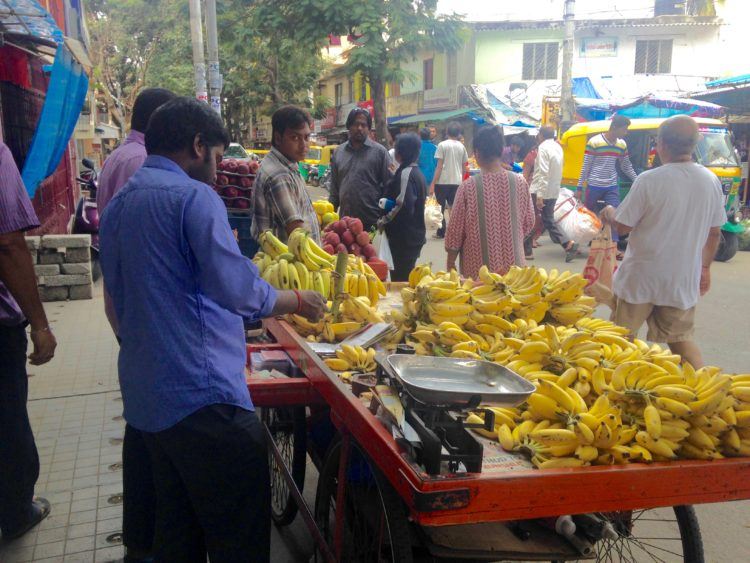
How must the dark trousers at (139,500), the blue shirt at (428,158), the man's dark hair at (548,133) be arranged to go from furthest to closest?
the blue shirt at (428,158), the man's dark hair at (548,133), the dark trousers at (139,500)

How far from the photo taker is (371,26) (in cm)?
1706

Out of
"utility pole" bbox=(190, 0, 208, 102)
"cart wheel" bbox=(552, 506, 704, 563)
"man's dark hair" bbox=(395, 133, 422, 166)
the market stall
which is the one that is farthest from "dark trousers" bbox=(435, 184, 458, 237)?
the market stall

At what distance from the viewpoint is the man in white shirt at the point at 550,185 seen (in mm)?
10922

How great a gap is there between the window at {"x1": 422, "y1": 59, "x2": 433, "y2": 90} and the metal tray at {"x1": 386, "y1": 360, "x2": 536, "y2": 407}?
32.3 meters

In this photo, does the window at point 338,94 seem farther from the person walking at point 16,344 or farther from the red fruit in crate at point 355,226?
the person walking at point 16,344

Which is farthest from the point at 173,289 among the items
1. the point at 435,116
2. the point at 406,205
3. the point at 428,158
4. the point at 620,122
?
the point at 435,116

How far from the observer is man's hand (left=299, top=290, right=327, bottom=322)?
2.52m

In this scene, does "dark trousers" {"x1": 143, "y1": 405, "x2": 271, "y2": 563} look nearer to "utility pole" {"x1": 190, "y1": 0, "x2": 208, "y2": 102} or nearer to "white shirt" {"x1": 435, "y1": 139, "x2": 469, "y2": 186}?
"white shirt" {"x1": 435, "y1": 139, "x2": 469, "y2": 186}

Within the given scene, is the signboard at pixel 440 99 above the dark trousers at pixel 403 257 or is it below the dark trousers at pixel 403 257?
above

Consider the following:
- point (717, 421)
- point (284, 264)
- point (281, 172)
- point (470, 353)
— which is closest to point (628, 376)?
point (717, 421)

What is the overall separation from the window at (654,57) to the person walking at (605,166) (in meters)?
21.1

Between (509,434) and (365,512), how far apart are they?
2.36 ft

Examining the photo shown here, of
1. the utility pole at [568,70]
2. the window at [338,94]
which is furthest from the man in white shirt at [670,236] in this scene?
the window at [338,94]

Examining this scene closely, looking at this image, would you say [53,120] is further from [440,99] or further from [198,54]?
[440,99]
